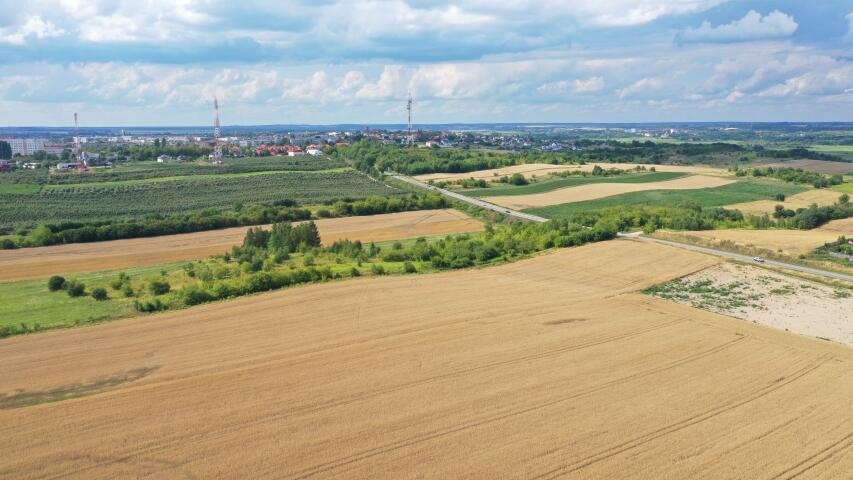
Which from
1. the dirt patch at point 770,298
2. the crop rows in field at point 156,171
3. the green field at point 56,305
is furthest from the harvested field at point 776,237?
the crop rows in field at point 156,171

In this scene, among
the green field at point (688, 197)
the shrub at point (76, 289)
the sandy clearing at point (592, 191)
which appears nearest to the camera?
the shrub at point (76, 289)

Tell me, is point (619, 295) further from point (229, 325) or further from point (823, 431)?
point (229, 325)

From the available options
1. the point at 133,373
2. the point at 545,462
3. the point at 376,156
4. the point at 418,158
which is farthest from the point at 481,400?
the point at 376,156

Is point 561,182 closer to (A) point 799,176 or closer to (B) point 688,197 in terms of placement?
(B) point 688,197

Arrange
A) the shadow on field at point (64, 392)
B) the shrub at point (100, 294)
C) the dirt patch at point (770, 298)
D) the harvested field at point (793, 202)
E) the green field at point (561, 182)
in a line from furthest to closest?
the green field at point (561, 182) → the harvested field at point (793, 202) → the shrub at point (100, 294) → the dirt patch at point (770, 298) → the shadow on field at point (64, 392)

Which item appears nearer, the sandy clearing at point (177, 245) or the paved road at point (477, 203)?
the sandy clearing at point (177, 245)

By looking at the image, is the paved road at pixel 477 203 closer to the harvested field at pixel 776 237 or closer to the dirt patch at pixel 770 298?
the harvested field at pixel 776 237

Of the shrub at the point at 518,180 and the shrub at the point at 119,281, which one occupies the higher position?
the shrub at the point at 518,180

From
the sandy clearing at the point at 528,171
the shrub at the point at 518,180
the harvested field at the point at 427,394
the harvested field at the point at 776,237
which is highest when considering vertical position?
the sandy clearing at the point at 528,171
